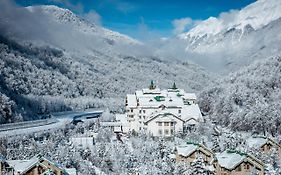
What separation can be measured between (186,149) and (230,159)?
5614 millimetres

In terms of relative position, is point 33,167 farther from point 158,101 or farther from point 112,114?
point 112,114

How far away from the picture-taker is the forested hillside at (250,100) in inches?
2339

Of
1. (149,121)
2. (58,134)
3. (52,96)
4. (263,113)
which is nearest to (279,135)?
(263,113)

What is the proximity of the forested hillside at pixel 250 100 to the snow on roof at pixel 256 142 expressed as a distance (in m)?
9.58

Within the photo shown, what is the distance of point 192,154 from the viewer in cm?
4269

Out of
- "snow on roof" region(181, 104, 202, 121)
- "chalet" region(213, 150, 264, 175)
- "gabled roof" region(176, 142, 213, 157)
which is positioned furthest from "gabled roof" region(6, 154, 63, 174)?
"snow on roof" region(181, 104, 202, 121)

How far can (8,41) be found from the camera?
14988cm

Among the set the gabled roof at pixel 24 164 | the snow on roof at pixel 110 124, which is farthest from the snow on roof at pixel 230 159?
the snow on roof at pixel 110 124

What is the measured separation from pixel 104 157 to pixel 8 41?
370 ft

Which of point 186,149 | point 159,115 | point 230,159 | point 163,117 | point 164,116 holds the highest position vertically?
point 159,115

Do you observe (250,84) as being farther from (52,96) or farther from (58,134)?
(52,96)

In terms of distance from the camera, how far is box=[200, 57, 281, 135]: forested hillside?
59.4m

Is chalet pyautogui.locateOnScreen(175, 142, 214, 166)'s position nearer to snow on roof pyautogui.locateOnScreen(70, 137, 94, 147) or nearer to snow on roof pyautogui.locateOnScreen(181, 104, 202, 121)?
snow on roof pyautogui.locateOnScreen(70, 137, 94, 147)

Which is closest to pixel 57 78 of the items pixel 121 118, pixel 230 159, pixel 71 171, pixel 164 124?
pixel 121 118
